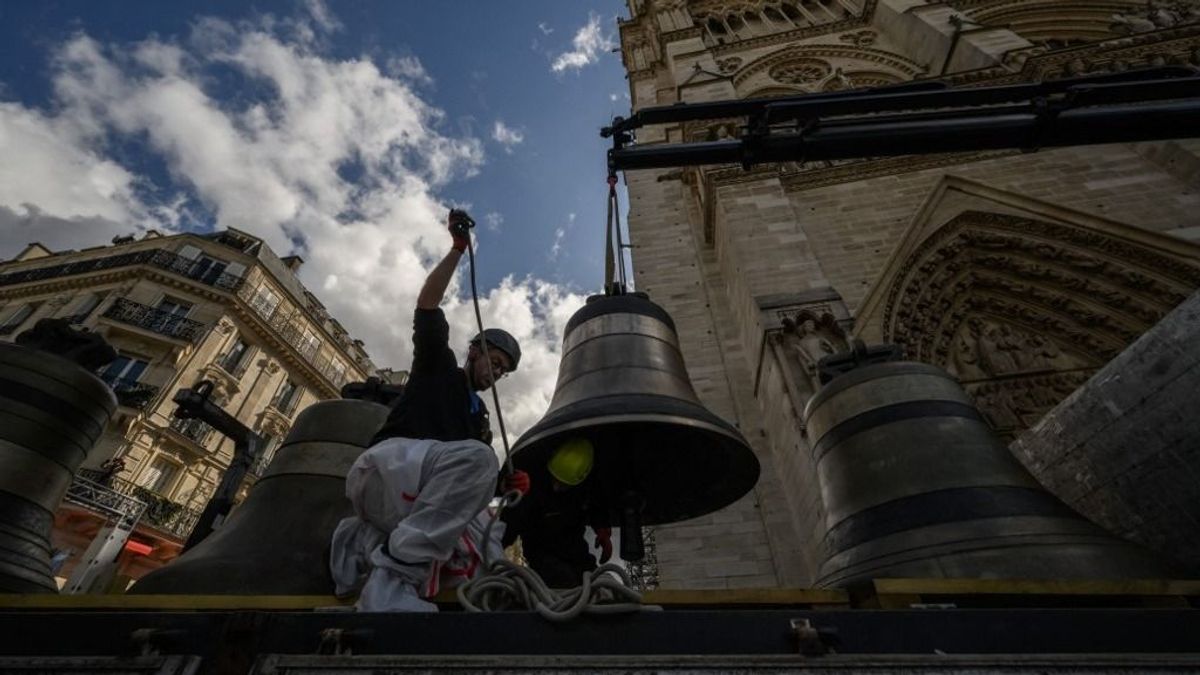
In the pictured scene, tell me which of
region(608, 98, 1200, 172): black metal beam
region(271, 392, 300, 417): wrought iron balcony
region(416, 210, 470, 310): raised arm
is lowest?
region(416, 210, 470, 310): raised arm

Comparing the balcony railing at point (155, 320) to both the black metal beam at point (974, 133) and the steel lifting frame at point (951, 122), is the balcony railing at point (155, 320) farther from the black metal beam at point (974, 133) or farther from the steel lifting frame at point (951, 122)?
the black metal beam at point (974, 133)

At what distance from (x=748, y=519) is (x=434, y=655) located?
5105mm

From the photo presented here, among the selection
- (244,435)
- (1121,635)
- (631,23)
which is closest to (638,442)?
(1121,635)

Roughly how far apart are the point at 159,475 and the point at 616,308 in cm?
2154

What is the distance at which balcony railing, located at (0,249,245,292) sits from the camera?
2214 centimetres

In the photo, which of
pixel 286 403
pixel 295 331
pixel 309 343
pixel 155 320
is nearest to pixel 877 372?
pixel 155 320

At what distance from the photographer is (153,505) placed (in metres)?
15.7

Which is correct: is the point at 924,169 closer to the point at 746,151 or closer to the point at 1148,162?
the point at 1148,162

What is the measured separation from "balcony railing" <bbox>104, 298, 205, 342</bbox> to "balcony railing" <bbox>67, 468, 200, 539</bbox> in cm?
581

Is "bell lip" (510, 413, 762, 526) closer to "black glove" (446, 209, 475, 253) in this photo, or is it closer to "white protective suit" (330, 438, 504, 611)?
"white protective suit" (330, 438, 504, 611)

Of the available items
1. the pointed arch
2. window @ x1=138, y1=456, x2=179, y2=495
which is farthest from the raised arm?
window @ x1=138, y1=456, x2=179, y2=495

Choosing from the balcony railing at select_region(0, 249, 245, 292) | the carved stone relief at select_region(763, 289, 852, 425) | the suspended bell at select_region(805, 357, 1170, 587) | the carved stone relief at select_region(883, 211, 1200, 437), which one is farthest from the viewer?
the balcony railing at select_region(0, 249, 245, 292)

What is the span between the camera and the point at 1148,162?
827 centimetres

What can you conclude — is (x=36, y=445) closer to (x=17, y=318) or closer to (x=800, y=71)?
(x=800, y=71)
